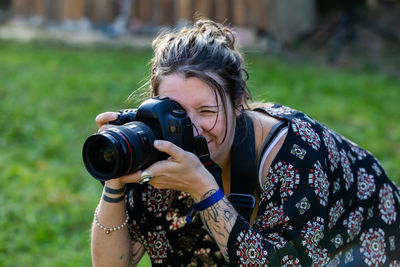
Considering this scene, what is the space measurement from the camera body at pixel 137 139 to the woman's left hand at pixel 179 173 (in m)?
0.04

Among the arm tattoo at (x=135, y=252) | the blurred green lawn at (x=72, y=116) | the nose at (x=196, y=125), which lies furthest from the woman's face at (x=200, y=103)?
the blurred green lawn at (x=72, y=116)

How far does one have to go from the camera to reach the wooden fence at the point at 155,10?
763 centimetres

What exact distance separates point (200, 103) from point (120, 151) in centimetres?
43

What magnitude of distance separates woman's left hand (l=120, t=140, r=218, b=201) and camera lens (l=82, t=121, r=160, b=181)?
38 mm

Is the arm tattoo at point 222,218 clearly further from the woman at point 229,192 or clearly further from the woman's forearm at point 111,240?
the woman's forearm at point 111,240

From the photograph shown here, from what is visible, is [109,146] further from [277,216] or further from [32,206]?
[32,206]

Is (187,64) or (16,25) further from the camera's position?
(16,25)

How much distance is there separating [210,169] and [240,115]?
12.6 inches

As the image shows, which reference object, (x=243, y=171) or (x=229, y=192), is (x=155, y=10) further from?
(x=243, y=171)

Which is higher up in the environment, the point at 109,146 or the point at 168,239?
the point at 109,146

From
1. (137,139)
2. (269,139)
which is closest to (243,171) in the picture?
(269,139)

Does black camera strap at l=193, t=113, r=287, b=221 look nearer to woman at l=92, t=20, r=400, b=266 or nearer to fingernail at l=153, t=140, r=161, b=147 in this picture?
woman at l=92, t=20, r=400, b=266

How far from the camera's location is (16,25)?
9.41m

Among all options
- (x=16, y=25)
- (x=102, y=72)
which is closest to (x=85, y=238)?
(x=102, y=72)
